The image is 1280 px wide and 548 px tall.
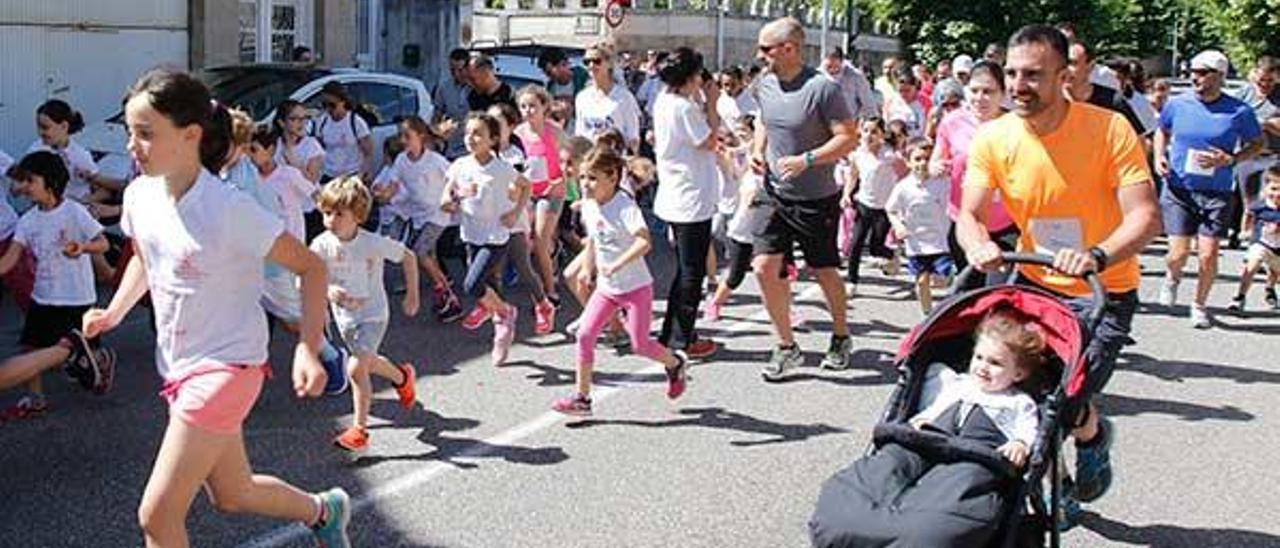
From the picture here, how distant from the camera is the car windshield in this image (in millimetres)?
13133

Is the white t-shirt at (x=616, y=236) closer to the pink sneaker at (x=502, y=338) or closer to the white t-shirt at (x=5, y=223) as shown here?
the pink sneaker at (x=502, y=338)

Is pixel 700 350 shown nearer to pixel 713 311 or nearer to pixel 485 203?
pixel 713 311

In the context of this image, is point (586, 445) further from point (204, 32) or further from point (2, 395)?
point (204, 32)

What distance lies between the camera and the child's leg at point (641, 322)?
23.3ft

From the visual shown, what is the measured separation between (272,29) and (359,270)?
14968mm

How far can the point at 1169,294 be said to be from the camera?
34.7 feet

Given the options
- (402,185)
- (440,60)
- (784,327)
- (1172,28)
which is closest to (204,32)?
(440,60)

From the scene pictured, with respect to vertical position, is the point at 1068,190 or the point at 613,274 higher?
the point at 1068,190

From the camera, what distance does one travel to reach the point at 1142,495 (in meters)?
6.00

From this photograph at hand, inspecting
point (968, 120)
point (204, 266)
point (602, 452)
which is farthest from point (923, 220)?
point (204, 266)

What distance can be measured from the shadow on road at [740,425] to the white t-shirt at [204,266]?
9.48 ft

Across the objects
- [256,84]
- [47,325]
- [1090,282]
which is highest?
[256,84]

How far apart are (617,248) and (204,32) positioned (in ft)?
42.2

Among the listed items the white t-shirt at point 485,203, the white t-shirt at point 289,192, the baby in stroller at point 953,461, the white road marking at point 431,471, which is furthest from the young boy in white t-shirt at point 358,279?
the baby in stroller at point 953,461
